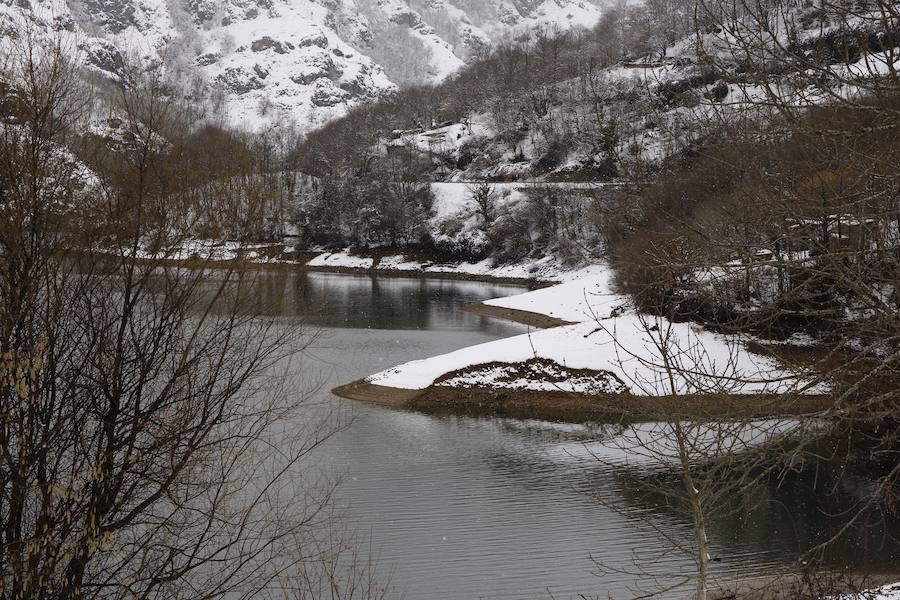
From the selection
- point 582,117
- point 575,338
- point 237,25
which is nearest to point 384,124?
point 582,117

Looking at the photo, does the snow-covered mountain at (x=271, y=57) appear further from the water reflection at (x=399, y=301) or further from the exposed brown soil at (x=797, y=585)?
the exposed brown soil at (x=797, y=585)

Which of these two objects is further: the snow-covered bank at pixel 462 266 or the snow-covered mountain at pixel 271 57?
the snow-covered mountain at pixel 271 57

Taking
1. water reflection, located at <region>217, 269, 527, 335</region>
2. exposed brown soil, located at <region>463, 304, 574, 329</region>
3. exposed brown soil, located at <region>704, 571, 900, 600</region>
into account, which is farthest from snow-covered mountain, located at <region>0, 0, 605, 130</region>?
exposed brown soil, located at <region>704, 571, 900, 600</region>

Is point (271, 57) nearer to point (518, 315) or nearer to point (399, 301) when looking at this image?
point (399, 301)

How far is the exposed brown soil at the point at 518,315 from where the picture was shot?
34281mm

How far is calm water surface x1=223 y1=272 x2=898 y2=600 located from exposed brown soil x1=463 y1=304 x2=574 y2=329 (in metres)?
14.6

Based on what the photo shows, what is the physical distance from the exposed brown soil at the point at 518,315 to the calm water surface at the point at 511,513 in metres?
14.6

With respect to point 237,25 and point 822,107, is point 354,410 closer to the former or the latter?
point 822,107

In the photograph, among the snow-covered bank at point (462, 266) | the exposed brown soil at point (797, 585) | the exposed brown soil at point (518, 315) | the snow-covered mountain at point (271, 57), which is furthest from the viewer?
the snow-covered mountain at point (271, 57)

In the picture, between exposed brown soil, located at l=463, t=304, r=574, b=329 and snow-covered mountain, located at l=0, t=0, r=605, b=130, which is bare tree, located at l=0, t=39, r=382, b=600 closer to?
exposed brown soil, located at l=463, t=304, r=574, b=329

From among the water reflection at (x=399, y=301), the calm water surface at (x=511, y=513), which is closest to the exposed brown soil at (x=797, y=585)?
the calm water surface at (x=511, y=513)

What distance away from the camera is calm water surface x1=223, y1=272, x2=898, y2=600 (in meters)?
Result: 10.3

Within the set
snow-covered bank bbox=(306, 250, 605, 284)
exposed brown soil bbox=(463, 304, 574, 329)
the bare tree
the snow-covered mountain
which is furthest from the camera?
the snow-covered mountain

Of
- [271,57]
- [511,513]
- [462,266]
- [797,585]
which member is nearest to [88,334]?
[797,585]
